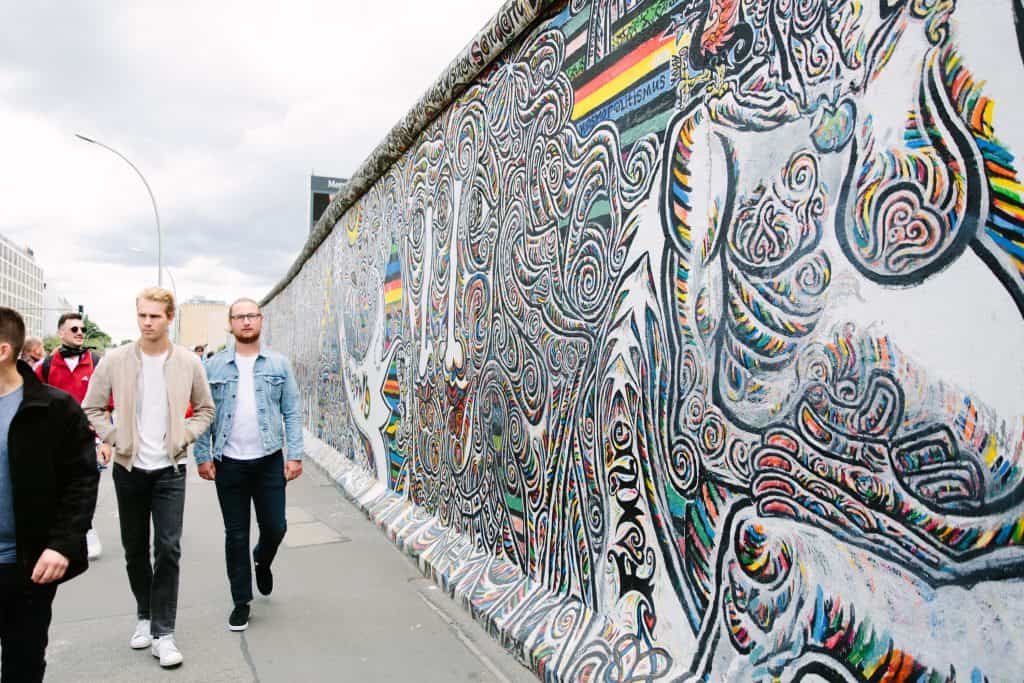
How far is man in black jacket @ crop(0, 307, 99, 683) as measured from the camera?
95.6 inches

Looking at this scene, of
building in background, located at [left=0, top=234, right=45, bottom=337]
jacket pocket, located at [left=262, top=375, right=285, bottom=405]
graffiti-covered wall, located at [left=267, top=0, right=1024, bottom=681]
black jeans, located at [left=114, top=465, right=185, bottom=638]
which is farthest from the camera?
building in background, located at [left=0, top=234, right=45, bottom=337]

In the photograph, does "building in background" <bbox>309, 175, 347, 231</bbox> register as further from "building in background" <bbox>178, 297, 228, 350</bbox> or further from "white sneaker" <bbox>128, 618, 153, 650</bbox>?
"white sneaker" <bbox>128, 618, 153, 650</bbox>

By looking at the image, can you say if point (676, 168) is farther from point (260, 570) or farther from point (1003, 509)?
point (260, 570)

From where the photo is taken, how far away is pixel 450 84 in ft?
16.4

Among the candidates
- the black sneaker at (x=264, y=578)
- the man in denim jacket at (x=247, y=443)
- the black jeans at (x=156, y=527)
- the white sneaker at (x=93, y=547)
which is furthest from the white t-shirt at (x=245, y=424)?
Answer: the white sneaker at (x=93, y=547)

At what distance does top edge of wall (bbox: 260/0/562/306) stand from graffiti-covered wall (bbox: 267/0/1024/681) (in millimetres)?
179

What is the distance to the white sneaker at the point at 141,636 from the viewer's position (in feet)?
11.9

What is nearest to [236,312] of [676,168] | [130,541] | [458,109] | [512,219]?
[130,541]

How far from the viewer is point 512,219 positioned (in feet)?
13.1

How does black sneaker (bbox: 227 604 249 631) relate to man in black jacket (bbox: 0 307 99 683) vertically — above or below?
below

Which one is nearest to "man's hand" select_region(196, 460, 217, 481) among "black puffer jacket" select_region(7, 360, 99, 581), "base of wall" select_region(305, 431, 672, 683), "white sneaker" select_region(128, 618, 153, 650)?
"white sneaker" select_region(128, 618, 153, 650)

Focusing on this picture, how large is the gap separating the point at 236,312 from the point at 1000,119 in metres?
3.90

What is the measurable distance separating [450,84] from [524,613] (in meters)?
3.58

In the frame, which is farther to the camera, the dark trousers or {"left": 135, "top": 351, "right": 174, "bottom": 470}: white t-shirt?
{"left": 135, "top": 351, "right": 174, "bottom": 470}: white t-shirt
